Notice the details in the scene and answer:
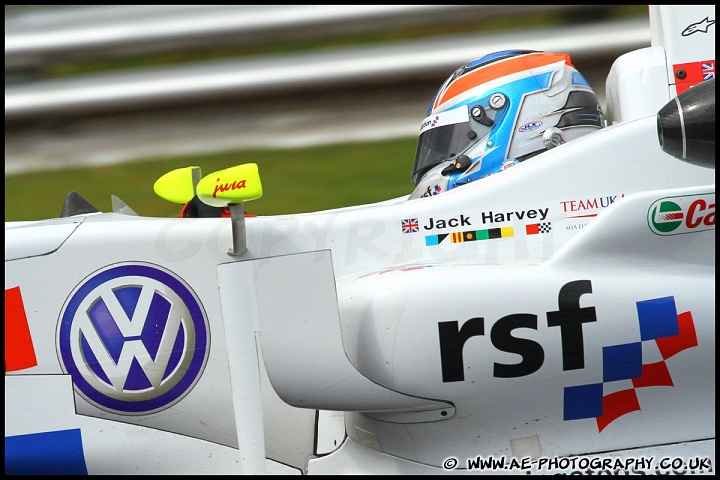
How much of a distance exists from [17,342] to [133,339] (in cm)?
27

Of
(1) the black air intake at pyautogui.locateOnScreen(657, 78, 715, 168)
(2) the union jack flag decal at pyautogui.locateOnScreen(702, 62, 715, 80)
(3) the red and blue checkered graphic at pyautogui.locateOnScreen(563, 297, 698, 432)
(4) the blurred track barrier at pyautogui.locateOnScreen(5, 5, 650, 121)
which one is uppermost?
(4) the blurred track barrier at pyautogui.locateOnScreen(5, 5, 650, 121)

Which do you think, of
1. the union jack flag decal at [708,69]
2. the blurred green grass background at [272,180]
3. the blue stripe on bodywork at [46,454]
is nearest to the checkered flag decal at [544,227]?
the union jack flag decal at [708,69]

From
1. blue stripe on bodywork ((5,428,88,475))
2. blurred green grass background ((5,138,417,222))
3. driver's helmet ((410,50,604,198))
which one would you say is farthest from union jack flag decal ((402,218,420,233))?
blurred green grass background ((5,138,417,222))

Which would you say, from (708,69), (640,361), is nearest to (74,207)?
(640,361)

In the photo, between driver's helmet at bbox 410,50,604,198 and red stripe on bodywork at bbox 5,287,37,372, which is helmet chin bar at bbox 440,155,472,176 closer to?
driver's helmet at bbox 410,50,604,198

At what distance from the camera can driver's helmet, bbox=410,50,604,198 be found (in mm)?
2215

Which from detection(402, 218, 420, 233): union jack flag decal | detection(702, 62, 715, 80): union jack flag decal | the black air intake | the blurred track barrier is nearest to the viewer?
the black air intake

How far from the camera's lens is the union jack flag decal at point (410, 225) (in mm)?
2008

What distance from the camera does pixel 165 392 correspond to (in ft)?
6.16

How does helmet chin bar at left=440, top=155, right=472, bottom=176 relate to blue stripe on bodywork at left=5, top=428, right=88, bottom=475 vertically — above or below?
above

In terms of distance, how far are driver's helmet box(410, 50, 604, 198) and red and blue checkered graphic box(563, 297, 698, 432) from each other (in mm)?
645

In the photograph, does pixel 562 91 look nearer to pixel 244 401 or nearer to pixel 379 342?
pixel 379 342

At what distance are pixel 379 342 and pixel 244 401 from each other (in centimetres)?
30

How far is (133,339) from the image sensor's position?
1.86 meters
